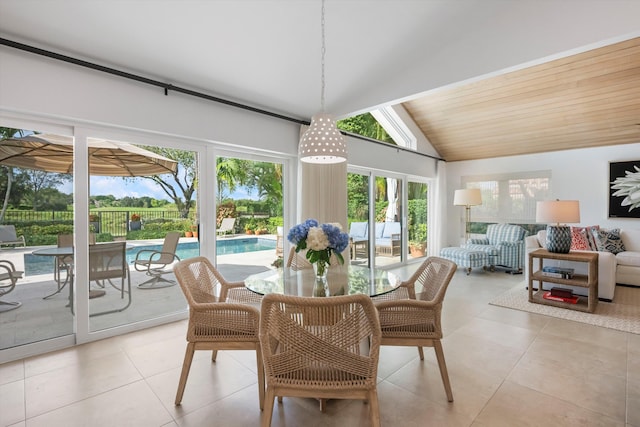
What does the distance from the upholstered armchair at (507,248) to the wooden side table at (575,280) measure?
1.52 metres

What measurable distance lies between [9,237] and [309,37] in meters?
3.03

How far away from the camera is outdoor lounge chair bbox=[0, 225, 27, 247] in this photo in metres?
2.46

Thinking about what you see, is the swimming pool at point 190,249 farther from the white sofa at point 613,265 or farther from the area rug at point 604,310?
the white sofa at point 613,265

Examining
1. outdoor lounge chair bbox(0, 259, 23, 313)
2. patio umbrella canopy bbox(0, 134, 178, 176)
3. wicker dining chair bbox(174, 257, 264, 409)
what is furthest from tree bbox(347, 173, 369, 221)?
outdoor lounge chair bbox(0, 259, 23, 313)

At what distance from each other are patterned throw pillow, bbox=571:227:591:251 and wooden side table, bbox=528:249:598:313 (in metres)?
0.96

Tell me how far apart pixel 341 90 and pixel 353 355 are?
10.3 feet

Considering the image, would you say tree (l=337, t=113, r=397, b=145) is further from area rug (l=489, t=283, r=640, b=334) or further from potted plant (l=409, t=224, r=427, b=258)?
area rug (l=489, t=283, r=640, b=334)

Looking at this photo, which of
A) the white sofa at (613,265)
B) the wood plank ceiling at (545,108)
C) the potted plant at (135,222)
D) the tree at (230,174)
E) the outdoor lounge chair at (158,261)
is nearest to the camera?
the potted plant at (135,222)

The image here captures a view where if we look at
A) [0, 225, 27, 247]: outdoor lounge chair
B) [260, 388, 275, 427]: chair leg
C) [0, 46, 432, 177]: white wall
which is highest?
[0, 46, 432, 177]: white wall

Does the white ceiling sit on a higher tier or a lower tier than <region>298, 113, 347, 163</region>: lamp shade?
higher

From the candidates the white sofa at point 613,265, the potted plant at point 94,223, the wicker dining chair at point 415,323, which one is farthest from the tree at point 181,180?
the white sofa at point 613,265

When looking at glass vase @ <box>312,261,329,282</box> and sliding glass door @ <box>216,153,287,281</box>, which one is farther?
sliding glass door @ <box>216,153,287,281</box>

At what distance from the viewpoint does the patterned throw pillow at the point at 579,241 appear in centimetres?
475

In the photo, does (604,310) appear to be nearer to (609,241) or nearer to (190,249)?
(609,241)
